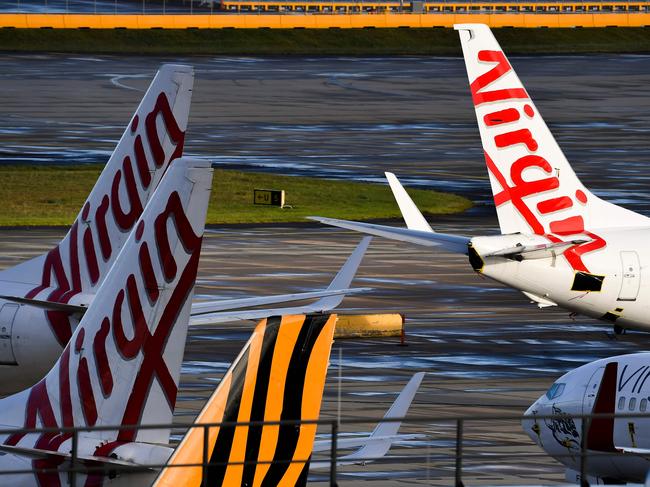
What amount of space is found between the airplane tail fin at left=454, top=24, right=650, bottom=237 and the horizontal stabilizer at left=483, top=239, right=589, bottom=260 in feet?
4.33

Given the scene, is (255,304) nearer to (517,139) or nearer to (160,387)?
(160,387)

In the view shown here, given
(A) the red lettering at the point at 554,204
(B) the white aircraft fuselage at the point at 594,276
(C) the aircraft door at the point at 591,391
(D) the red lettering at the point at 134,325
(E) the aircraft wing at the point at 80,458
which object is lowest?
(B) the white aircraft fuselage at the point at 594,276

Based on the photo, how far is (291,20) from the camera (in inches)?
7293

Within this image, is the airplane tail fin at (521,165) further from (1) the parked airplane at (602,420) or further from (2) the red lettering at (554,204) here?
(1) the parked airplane at (602,420)

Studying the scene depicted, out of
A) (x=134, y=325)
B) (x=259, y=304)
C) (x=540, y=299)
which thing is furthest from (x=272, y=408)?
(x=540, y=299)

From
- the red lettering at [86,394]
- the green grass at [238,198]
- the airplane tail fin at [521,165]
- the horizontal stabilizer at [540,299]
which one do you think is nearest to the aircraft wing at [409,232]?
the horizontal stabilizer at [540,299]

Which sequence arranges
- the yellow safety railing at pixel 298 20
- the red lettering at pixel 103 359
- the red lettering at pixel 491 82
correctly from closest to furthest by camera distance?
the red lettering at pixel 103 359, the red lettering at pixel 491 82, the yellow safety railing at pixel 298 20

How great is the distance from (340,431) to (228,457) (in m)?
19.4

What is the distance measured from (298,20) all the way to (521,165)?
Result: 14265 cm

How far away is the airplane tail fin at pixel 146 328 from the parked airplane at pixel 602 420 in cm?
883

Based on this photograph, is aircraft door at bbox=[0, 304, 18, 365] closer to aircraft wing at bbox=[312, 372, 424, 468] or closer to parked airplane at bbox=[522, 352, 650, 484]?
parked airplane at bbox=[522, 352, 650, 484]

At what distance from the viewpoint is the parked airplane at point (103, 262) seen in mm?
29422

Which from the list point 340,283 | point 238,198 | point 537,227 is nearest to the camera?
point 340,283

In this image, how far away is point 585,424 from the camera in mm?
20078
